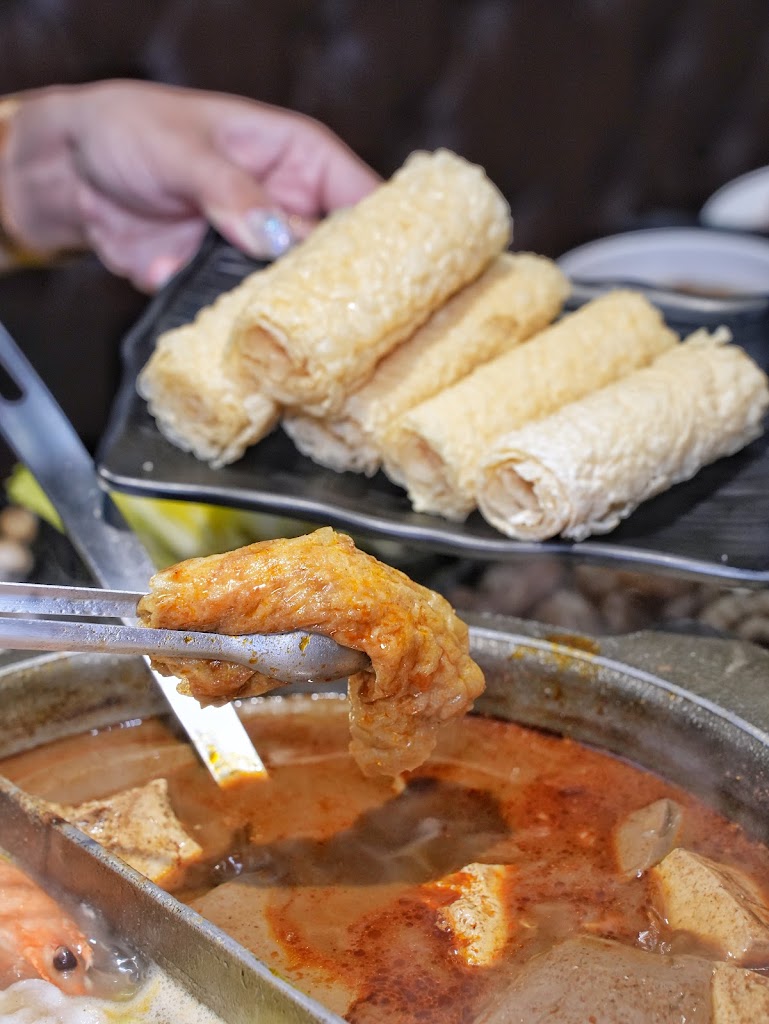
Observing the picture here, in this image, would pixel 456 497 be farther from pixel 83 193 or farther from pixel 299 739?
pixel 83 193

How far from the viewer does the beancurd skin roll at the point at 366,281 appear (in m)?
2.32

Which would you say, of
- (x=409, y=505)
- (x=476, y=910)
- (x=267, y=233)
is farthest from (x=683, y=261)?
(x=476, y=910)

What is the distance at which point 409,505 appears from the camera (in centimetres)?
232

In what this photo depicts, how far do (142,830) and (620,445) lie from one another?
48.6 inches

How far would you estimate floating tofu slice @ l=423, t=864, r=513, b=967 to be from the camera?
139 centimetres

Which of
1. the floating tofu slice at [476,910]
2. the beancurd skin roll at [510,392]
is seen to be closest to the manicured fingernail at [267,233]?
the beancurd skin roll at [510,392]

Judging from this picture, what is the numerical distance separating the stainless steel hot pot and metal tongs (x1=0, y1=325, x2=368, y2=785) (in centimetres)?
17

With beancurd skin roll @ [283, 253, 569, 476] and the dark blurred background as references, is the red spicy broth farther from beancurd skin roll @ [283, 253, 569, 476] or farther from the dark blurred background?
the dark blurred background

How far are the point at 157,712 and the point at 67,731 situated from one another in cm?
15

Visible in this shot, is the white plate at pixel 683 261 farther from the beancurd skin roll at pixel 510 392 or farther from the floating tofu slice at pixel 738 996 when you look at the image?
the floating tofu slice at pixel 738 996

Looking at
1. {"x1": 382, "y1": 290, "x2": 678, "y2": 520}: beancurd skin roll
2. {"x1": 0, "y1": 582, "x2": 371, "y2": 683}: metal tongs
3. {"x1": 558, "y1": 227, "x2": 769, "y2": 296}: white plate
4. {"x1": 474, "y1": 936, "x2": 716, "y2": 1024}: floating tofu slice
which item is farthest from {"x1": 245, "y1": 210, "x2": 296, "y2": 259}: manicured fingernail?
{"x1": 474, "y1": 936, "x2": 716, "y2": 1024}: floating tofu slice

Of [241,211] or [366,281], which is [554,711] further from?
[241,211]

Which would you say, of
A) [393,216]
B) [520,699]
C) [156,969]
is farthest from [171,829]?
[393,216]

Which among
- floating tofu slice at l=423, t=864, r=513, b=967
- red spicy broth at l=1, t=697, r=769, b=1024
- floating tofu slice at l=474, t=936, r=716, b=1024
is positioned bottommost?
red spicy broth at l=1, t=697, r=769, b=1024
